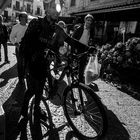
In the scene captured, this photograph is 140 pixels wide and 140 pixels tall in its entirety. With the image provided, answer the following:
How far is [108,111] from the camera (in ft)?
12.3

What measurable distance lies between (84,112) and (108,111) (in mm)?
1063

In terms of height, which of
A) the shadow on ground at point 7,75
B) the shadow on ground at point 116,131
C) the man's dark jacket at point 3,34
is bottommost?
the shadow on ground at point 116,131

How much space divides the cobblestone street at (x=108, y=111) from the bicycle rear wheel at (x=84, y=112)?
0.20 metres

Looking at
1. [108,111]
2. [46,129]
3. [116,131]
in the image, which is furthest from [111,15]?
[46,129]

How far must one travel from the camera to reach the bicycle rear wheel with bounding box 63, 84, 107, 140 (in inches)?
99.1

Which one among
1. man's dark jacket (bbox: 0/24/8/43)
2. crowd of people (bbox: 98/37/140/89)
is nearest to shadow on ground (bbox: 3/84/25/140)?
crowd of people (bbox: 98/37/140/89)

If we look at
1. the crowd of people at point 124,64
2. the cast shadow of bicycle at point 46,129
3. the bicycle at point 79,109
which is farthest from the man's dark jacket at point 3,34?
the bicycle at point 79,109

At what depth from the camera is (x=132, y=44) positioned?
5789 millimetres

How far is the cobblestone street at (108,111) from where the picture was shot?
2.86m

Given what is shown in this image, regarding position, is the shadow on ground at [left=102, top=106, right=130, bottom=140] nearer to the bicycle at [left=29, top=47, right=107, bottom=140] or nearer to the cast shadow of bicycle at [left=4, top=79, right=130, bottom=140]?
the cast shadow of bicycle at [left=4, top=79, right=130, bottom=140]

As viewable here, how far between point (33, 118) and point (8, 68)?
13.7 feet

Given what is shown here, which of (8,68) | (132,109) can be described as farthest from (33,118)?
(8,68)

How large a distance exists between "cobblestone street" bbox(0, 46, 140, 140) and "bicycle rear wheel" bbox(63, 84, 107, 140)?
0.20m

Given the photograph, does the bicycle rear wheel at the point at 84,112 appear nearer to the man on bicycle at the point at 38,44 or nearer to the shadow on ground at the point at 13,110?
the man on bicycle at the point at 38,44
